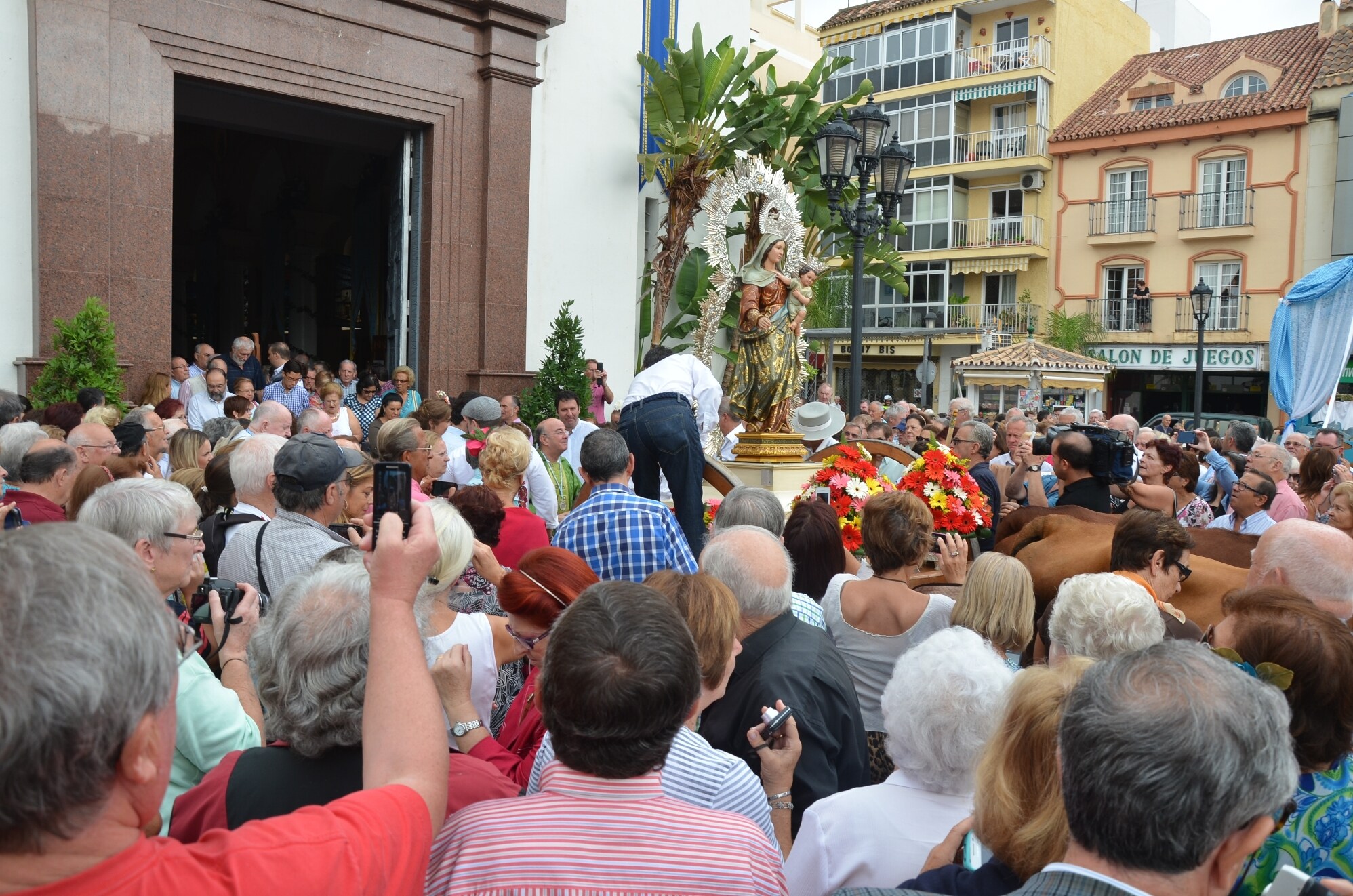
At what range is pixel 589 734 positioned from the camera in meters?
2.00

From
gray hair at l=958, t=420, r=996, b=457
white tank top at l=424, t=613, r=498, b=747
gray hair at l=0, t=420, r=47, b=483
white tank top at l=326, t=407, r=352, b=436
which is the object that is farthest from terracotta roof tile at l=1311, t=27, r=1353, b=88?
white tank top at l=424, t=613, r=498, b=747

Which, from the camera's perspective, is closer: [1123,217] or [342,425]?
[342,425]

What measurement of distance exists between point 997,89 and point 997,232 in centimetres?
442

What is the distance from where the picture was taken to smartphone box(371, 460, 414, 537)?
1861mm

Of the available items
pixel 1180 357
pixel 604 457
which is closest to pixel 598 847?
pixel 604 457

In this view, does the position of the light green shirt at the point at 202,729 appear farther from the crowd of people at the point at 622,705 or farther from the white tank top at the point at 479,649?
the white tank top at the point at 479,649

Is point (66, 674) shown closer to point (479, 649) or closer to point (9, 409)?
point (479, 649)

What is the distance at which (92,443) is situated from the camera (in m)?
5.74

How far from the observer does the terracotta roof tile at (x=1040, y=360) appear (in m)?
27.4

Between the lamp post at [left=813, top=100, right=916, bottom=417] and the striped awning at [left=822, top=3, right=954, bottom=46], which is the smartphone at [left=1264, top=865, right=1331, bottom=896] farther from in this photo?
the striped awning at [left=822, top=3, right=954, bottom=46]

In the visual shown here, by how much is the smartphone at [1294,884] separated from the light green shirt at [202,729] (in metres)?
2.09

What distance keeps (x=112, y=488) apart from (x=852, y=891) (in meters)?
2.59

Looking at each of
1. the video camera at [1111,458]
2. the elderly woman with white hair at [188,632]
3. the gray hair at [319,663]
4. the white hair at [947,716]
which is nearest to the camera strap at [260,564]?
the elderly woman with white hair at [188,632]

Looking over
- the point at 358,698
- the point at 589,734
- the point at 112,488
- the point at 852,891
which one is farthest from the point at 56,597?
the point at 112,488
